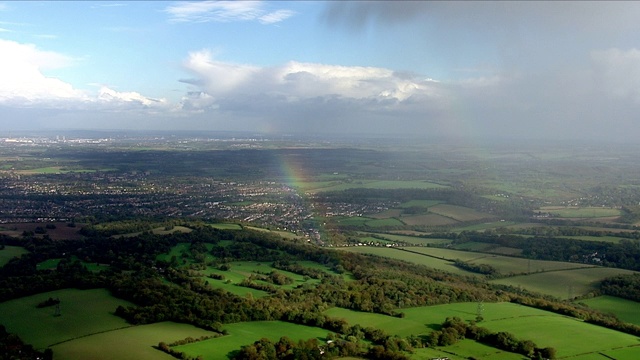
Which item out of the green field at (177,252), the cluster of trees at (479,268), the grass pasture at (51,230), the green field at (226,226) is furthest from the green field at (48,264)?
the cluster of trees at (479,268)

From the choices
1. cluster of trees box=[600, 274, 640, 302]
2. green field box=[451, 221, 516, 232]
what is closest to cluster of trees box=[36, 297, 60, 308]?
cluster of trees box=[600, 274, 640, 302]

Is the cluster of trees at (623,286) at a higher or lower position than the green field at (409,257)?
→ higher

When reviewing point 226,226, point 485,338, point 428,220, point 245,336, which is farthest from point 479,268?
point 226,226

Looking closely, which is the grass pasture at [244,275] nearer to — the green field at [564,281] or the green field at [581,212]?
the green field at [564,281]

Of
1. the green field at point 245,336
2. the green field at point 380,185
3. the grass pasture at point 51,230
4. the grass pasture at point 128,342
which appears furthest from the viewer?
the green field at point 380,185

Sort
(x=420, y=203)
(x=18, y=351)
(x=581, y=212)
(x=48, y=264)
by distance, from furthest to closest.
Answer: (x=420, y=203), (x=581, y=212), (x=48, y=264), (x=18, y=351)

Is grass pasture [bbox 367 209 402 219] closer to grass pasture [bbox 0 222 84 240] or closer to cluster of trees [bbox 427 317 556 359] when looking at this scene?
grass pasture [bbox 0 222 84 240]

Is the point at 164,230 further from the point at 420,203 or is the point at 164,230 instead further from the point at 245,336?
the point at 420,203
